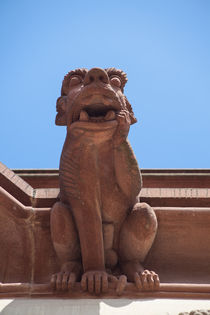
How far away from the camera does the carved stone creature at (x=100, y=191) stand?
380 centimetres

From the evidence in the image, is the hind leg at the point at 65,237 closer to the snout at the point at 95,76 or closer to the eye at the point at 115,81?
the snout at the point at 95,76

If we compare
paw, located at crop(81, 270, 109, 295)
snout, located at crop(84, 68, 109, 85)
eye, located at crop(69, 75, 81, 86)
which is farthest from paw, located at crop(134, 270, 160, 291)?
eye, located at crop(69, 75, 81, 86)

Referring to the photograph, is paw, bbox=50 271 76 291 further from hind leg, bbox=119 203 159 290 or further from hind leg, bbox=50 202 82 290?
hind leg, bbox=119 203 159 290

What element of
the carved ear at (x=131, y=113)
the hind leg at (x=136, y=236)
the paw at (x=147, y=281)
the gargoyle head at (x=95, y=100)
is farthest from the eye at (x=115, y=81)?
the paw at (x=147, y=281)

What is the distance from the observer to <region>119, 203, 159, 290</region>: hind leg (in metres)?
3.83

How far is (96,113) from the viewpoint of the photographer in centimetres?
397

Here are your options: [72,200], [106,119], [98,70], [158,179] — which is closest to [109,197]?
[72,200]

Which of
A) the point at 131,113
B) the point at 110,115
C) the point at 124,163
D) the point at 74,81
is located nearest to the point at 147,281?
the point at 124,163

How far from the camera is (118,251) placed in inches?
154

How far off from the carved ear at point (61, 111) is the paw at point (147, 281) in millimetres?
1557

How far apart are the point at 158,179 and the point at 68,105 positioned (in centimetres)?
189

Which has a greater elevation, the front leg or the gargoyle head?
the gargoyle head

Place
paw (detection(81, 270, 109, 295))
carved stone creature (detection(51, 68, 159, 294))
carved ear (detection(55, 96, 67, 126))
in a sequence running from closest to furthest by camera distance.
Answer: paw (detection(81, 270, 109, 295)) < carved stone creature (detection(51, 68, 159, 294)) < carved ear (detection(55, 96, 67, 126))

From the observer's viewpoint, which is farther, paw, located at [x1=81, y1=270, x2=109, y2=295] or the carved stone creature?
the carved stone creature
